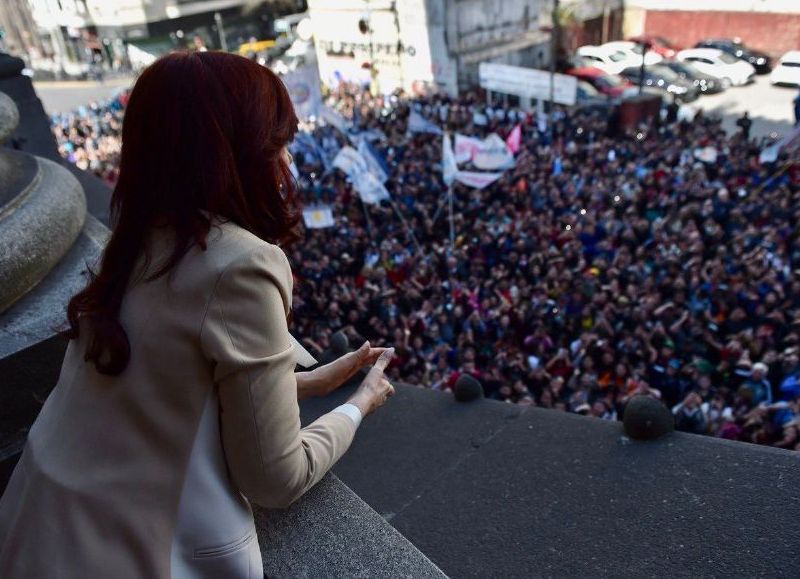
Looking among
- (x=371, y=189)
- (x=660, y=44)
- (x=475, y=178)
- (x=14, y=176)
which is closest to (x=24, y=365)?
(x=14, y=176)

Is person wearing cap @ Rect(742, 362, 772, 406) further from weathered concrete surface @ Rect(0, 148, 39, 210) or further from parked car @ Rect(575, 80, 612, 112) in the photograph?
parked car @ Rect(575, 80, 612, 112)

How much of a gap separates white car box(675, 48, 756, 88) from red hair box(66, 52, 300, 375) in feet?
89.1

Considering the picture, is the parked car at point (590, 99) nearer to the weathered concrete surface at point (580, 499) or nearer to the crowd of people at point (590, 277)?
the crowd of people at point (590, 277)

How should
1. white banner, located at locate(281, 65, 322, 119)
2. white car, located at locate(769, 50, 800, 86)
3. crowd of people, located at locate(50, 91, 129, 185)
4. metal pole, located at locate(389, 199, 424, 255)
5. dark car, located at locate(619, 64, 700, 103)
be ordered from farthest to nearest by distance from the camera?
1. white car, located at locate(769, 50, 800, 86)
2. dark car, located at locate(619, 64, 700, 103)
3. crowd of people, located at locate(50, 91, 129, 185)
4. white banner, located at locate(281, 65, 322, 119)
5. metal pole, located at locate(389, 199, 424, 255)

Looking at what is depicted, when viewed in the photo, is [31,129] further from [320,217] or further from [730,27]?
[730,27]

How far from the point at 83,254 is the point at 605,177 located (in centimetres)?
1253

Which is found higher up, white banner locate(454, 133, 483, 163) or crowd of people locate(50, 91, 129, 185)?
white banner locate(454, 133, 483, 163)

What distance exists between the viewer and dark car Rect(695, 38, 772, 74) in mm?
26312

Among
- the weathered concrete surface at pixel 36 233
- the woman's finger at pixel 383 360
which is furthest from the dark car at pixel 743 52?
the woman's finger at pixel 383 360

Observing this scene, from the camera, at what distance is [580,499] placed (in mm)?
2783

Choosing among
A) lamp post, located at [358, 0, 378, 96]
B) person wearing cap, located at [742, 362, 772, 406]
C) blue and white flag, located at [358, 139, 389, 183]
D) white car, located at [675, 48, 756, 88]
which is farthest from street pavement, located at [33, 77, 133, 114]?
person wearing cap, located at [742, 362, 772, 406]

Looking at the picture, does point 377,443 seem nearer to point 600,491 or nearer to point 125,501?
point 600,491

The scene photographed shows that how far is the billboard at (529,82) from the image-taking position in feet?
61.2

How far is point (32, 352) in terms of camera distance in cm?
222
